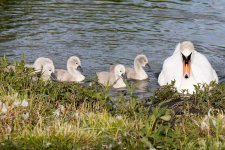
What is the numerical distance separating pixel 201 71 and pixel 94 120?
4352 mm

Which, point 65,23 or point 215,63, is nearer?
point 215,63

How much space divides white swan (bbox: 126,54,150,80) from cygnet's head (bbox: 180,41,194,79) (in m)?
1.36

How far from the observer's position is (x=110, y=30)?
1402 centimetres

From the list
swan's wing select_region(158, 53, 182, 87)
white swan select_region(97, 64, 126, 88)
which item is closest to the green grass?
swan's wing select_region(158, 53, 182, 87)

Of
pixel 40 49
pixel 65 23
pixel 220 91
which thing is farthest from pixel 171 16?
pixel 220 91

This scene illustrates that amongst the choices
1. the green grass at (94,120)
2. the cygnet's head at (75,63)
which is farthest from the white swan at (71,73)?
the green grass at (94,120)

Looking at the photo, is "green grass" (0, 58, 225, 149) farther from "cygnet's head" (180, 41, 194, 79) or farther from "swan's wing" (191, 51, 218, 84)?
"swan's wing" (191, 51, 218, 84)

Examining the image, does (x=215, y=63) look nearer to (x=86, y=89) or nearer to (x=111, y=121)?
(x=86, y=89)

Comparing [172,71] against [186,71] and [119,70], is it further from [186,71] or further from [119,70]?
[119,70]

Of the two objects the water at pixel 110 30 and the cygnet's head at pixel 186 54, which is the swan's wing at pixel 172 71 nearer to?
A: the water at pixel 110 30

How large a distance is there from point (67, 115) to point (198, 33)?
7422 mm

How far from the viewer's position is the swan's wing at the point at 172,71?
10786 millimetres

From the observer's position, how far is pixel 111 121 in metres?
6.70

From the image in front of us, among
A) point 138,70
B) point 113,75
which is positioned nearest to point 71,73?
point 113,75
